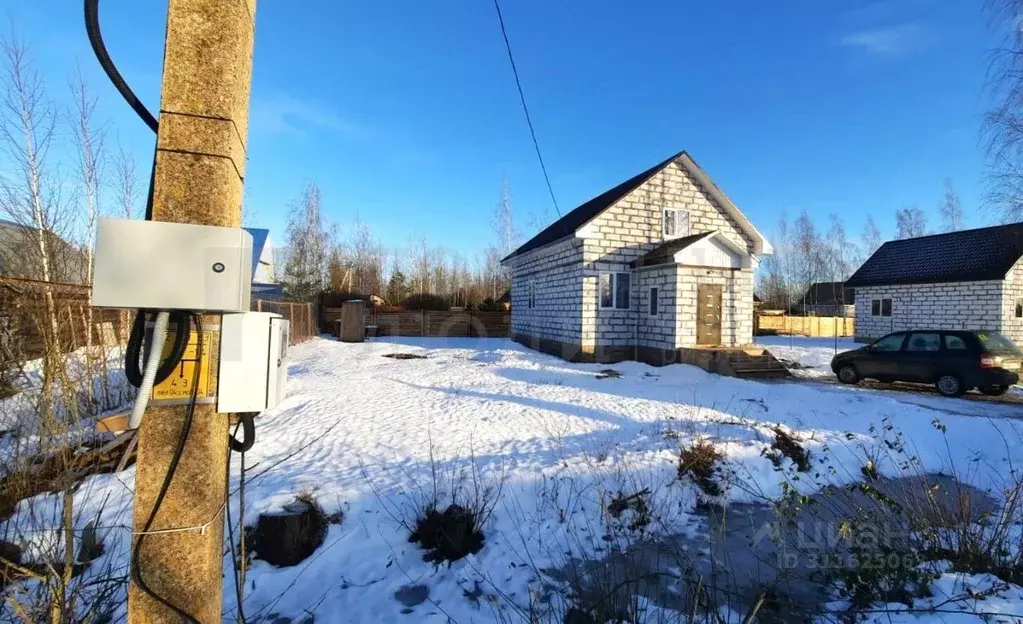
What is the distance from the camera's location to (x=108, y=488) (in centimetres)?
464

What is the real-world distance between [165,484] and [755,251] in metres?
17.6

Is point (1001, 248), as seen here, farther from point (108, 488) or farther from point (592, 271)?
point (108, 488)

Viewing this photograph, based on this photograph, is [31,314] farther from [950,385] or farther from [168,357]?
[950,385]

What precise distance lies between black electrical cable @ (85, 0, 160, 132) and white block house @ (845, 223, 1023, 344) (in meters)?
25.8

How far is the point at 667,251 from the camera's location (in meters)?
14.2

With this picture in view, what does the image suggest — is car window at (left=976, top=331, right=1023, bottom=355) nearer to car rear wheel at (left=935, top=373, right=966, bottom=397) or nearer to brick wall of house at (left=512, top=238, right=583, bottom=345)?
car rear wheel at (left=935, top=373, right=966, bottom=397)

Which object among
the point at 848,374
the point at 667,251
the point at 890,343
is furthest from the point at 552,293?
the point at 890,343

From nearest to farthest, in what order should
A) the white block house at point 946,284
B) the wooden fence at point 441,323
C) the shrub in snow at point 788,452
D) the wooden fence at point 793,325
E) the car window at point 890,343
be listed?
the shrub in snow at point 788,452
the car window at point 890,343
the white block house at point 946,284
the wooden fence at point 441,323
the wooden fence at point 793,325

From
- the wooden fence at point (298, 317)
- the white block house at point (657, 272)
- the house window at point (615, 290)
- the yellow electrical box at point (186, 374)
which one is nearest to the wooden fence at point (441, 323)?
the wooden fence at point (298, 317)

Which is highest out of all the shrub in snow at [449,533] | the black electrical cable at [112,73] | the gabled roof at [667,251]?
the gabled roof at [667,251]

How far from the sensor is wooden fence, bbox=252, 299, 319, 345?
18934 mm

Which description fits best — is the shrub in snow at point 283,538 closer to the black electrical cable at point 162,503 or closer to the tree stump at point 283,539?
the tree stump at point 283,539

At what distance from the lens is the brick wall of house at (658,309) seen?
14.1m

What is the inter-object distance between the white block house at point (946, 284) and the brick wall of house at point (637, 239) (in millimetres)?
10844
